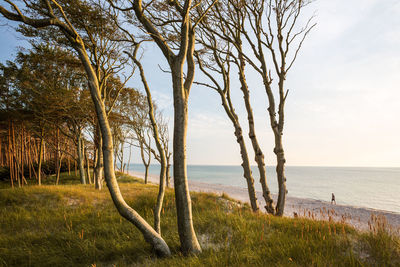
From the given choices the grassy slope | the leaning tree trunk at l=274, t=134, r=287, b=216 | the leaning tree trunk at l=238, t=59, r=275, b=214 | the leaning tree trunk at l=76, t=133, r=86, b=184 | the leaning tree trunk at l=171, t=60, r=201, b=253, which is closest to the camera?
the grassy slope

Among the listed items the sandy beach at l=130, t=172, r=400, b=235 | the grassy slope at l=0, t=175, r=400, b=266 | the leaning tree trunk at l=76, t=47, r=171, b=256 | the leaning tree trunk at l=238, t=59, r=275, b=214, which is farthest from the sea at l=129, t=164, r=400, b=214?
the leaning tree trunk at l=76, t=47, r=171, b=256

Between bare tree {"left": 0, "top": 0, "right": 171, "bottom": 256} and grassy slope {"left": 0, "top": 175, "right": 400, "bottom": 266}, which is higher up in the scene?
bare tree {"left": 0, "top": 0, "right": 171, "bottom": 256}

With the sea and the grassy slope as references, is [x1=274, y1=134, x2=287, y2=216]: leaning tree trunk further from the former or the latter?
the sea

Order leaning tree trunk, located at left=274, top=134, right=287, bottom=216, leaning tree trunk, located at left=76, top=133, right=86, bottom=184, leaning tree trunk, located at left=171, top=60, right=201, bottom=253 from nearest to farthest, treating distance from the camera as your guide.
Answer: leaning tree trunk, located at left=171, top=60, right=201, bottom=253 → leaning tree trunk, located at left=274, top=134, right=287, bottom=216 → leaning tree trunk, located at left=76, top=133, right=86, bottom=184

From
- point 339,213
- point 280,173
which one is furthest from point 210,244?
point 339,213

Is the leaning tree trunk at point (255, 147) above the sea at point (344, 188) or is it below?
above

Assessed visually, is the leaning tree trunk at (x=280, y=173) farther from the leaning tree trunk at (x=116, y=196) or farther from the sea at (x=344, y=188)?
the sea at (x=344, y=188)

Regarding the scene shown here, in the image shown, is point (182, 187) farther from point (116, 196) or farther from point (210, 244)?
point (210, 244)

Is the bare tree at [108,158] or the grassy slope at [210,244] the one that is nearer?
the grassy slope at [210,244]

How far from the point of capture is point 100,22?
8328mm

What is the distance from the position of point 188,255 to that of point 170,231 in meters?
1.41

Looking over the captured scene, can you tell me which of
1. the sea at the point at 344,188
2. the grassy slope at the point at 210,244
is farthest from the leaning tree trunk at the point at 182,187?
the sea at the point at 344,188

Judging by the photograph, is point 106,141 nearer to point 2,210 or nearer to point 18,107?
point 2,210

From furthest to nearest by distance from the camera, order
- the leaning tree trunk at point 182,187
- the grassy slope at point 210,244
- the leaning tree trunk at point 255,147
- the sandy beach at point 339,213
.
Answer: the leaning tree trunk at point 255,147
the sandy beach at point 339,213
the leaning tree trunk at point 182,187
the grassy slope at point 210,244
